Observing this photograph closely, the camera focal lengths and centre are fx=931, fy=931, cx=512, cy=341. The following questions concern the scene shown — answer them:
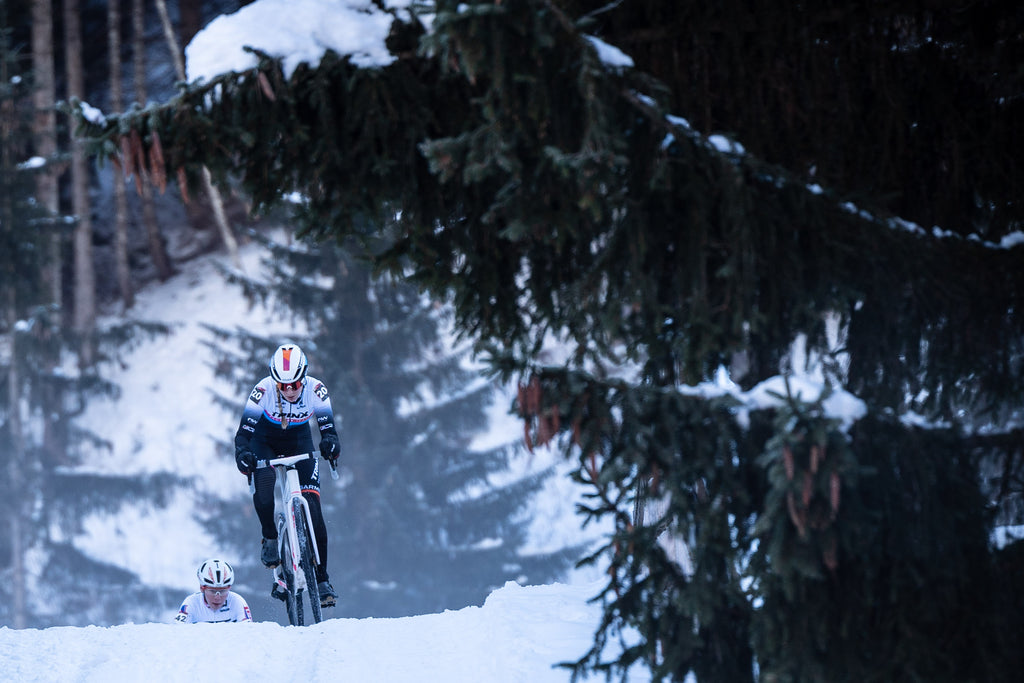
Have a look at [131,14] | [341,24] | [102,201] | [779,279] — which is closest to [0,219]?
[102,201]

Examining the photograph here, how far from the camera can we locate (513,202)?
3826 millimetres

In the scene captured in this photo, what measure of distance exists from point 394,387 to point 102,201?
11789 mm

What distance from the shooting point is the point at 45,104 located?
23.7m

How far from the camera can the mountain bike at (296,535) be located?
7.33 m

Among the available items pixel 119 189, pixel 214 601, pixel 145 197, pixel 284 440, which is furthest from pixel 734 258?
pixel 145 197

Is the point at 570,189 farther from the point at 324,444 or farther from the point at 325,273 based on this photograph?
→ the point at 325,273

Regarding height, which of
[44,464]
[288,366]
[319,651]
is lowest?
[319,651]

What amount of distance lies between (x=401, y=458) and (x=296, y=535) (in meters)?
16.2

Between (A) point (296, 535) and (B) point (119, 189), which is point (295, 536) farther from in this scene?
(B) point (119, 189)

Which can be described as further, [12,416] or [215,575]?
[12,416]

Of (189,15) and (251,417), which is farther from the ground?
(189,15)

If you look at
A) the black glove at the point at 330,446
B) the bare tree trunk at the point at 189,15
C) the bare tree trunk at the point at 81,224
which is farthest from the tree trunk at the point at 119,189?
the black glove at the point at 330,446

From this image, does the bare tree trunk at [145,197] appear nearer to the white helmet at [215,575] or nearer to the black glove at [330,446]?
the white helmet at [215,575]

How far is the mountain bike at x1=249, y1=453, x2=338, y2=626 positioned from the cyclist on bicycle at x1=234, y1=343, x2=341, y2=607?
5cm
